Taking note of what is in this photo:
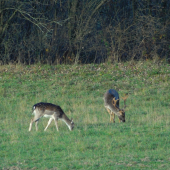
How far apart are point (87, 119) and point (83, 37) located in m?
12.0

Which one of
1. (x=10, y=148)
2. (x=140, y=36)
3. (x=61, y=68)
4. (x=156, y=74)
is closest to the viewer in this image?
(x=10, y=148)

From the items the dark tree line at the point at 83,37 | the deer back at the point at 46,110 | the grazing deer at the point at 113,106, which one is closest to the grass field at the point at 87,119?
the grazing deer at the point at 113,106

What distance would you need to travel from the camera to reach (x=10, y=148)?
881 centimetres

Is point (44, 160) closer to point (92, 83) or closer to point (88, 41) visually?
point (92, 83)

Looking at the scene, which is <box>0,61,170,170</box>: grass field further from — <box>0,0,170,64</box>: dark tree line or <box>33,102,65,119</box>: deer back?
<box>0,0,170,64</box>: dark tree line

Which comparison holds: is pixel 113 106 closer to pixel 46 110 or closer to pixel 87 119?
pixel 87 119

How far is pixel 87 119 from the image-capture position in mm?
12141

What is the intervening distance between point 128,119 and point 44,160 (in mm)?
4889

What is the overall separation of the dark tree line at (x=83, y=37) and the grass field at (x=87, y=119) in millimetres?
2513

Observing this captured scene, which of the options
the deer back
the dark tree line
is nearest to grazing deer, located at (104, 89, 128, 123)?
the deer back

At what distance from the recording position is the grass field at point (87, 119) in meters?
7.88

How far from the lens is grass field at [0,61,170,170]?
788 centimetres

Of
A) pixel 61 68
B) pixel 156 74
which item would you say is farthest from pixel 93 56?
pixel 156 74

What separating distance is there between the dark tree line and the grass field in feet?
8.24
